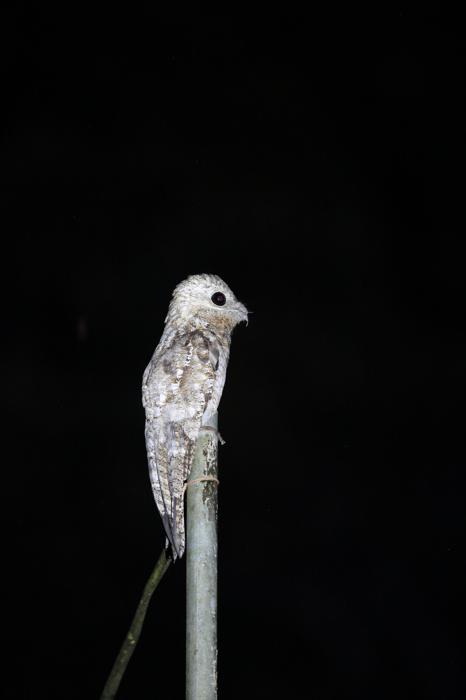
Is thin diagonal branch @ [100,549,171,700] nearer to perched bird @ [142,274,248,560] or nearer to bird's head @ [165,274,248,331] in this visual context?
perched bird @ [142,274,248,560]

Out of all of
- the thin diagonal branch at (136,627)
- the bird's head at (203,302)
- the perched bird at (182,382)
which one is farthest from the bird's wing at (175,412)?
the thin diagonal branch at (136,627)

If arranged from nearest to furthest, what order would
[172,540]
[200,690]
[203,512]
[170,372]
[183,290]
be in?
1. [200,690]
2. [203,512]
3. [172,540]
4. [170,372]
5. [183,290]

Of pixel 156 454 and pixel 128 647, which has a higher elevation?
pixel 156 454

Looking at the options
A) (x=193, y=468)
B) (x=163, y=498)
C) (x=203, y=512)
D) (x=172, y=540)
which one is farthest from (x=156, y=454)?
(x=203, y=512)

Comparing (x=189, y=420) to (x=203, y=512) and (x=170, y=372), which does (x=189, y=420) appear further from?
(x=203, y=512)

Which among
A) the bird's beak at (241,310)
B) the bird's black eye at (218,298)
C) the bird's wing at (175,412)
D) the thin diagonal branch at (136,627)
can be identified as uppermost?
the bird's black eye at (218,298)

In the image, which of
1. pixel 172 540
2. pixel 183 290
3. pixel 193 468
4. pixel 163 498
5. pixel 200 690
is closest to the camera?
pixel 200 690

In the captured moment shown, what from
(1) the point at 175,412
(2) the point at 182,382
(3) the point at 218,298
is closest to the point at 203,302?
(3) the point at 218,298

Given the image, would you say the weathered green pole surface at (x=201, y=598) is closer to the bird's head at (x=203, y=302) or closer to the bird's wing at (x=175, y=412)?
the bird's wing at (x=175, y=412)
